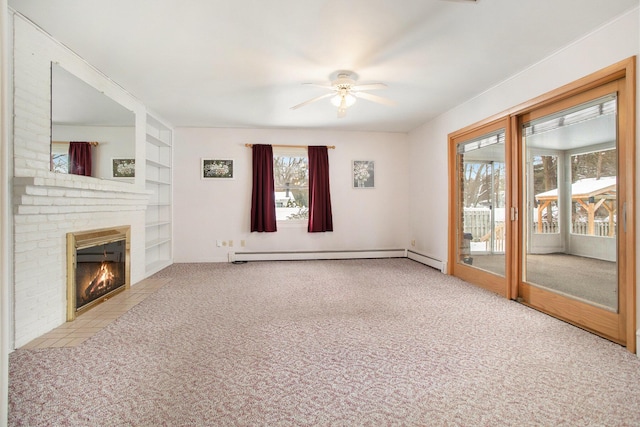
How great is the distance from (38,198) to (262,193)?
3339 millimetres

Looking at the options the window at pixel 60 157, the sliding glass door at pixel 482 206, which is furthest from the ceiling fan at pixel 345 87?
the window at pixel 60 157

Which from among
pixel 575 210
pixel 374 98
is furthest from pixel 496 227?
pixel 374 98

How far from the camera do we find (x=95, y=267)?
3154 millimetres

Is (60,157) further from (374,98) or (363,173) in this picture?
(363,173)

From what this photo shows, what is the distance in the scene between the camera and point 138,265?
13.5ft

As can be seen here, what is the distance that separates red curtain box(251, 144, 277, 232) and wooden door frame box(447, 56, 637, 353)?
10.6 ft

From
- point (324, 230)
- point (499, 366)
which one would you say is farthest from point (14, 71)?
point (324, 230)

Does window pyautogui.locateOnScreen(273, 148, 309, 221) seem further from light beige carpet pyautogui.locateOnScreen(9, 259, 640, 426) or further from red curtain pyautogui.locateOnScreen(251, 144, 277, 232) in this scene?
light beige carpet pyautogui.locateOnScreen(9, 259, 640, 426)

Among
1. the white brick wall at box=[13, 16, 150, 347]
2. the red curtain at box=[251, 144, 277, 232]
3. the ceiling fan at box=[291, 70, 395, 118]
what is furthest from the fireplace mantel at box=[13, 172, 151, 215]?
the ceiling fan at box=[291, 70, 395, 118]

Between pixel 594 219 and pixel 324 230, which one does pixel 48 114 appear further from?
pixel 594 219

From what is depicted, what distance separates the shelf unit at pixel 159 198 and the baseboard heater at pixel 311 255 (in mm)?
1133

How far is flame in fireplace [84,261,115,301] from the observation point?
3046mm

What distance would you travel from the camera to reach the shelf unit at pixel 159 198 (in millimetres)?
4875

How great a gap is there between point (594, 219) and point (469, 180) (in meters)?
1.73
